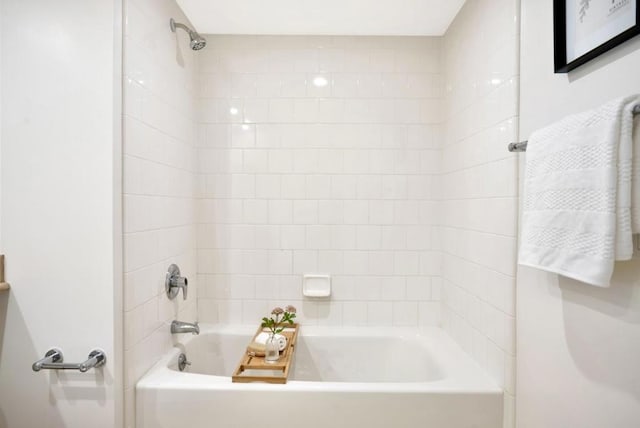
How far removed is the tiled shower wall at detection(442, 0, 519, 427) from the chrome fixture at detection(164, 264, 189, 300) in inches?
58.6

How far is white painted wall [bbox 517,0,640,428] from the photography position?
0.87 meters

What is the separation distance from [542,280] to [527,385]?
42 cm

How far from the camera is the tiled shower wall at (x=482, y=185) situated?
1.39 metres

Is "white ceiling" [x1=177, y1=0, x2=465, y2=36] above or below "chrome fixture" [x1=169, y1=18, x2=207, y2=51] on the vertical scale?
above

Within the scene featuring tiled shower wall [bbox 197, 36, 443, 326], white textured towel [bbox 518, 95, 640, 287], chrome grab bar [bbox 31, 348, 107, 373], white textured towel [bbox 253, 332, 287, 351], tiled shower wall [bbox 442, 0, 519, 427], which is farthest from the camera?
tiled shower wall [bbox 197, 36, 443, 326]

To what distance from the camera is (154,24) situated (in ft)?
5.28

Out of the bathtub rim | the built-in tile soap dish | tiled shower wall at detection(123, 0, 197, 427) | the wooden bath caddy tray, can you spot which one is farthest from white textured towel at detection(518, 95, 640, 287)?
tiled shower wall at detection(123, 0, 197, 427)

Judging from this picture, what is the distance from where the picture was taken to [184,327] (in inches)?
71.3

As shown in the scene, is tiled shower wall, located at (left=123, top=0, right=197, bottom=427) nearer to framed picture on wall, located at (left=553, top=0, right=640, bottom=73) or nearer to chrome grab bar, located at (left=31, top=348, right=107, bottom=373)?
chrome grab bar, located at (left=31, top=348, right=107, bottom=373)

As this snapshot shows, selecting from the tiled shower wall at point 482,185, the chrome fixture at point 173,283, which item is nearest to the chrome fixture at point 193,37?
the chrome fixture at point 173,283

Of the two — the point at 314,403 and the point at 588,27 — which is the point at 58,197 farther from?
the point at 588,27

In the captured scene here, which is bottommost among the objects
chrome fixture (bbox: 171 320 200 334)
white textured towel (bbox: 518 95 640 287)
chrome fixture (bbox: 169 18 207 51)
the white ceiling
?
chrome fixture (bbox: 171 320 200 334)

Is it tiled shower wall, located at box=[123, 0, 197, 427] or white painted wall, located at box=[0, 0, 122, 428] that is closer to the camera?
white painted wall, located at box=[0, 0, 122, 428]

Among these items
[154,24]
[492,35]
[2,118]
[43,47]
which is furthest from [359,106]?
[2,118]
